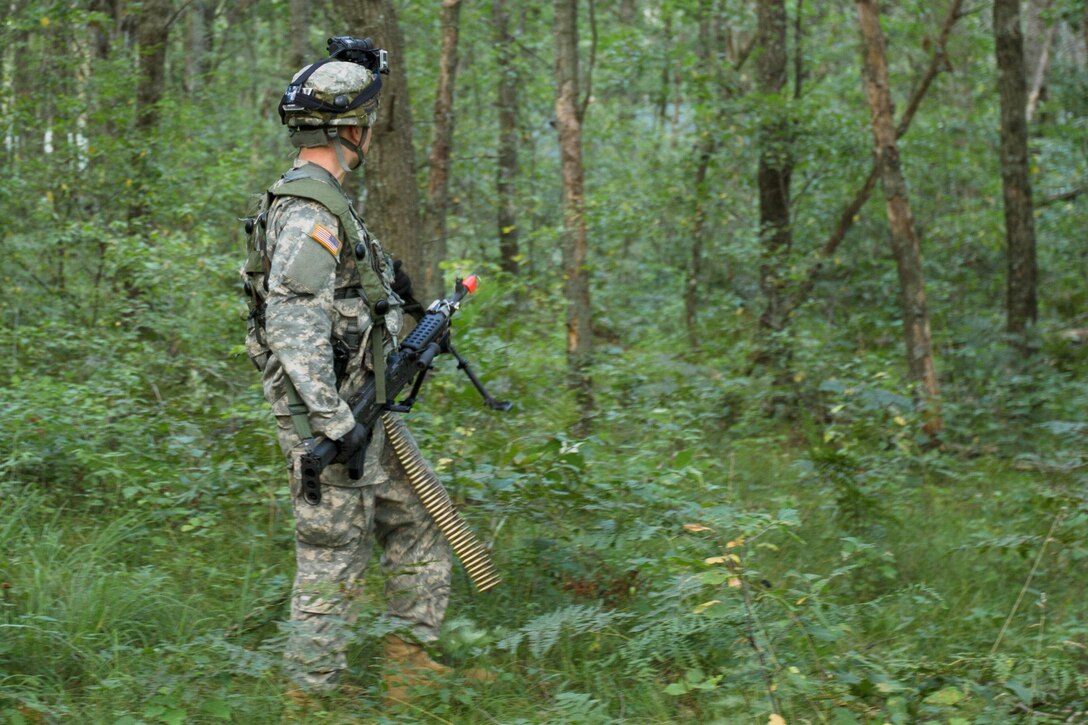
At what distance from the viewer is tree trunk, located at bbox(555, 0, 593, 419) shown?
29.1ft

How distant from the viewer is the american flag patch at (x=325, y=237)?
3680 millimetres

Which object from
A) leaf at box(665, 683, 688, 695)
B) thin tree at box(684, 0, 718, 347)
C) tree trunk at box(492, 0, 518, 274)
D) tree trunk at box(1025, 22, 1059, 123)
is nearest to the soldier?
leaf at box(665, 683, 688, 695)

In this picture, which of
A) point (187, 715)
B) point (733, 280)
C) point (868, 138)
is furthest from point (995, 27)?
point (187, 715)

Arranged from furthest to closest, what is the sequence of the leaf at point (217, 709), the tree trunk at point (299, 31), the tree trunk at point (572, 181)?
1. the tree trunk at point (299, 31)
2. the tree trunk at point (572, 181)
3. the leaf at point (217, 709)

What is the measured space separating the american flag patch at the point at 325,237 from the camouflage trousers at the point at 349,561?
27.0 inches

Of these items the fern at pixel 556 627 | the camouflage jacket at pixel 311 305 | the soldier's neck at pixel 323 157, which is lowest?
the fern at pixel 556 627

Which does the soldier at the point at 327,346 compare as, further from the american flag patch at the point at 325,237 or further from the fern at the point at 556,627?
the fern at the point at 556,627

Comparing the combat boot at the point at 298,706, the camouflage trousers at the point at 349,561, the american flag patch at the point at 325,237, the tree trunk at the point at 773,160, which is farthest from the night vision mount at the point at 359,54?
the tree trunk at the point at 773,160

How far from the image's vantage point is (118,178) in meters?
10.4

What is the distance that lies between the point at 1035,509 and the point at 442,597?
4.33 m

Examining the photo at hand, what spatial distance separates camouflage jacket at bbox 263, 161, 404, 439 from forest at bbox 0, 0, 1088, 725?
2.61 feet

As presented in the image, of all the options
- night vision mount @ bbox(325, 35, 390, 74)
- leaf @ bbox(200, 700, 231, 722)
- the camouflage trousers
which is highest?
night vision mount @ bbox(325, 35, 390, 74)

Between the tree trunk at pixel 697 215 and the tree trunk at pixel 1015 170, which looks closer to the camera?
the tree trunk at pixel 1015 170

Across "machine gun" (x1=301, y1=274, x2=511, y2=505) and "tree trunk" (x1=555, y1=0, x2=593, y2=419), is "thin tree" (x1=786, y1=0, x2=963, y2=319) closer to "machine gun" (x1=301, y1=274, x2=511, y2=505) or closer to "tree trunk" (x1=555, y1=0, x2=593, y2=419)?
"tree trunk" (x1=555, y1=0, x2=593, y2=419)
